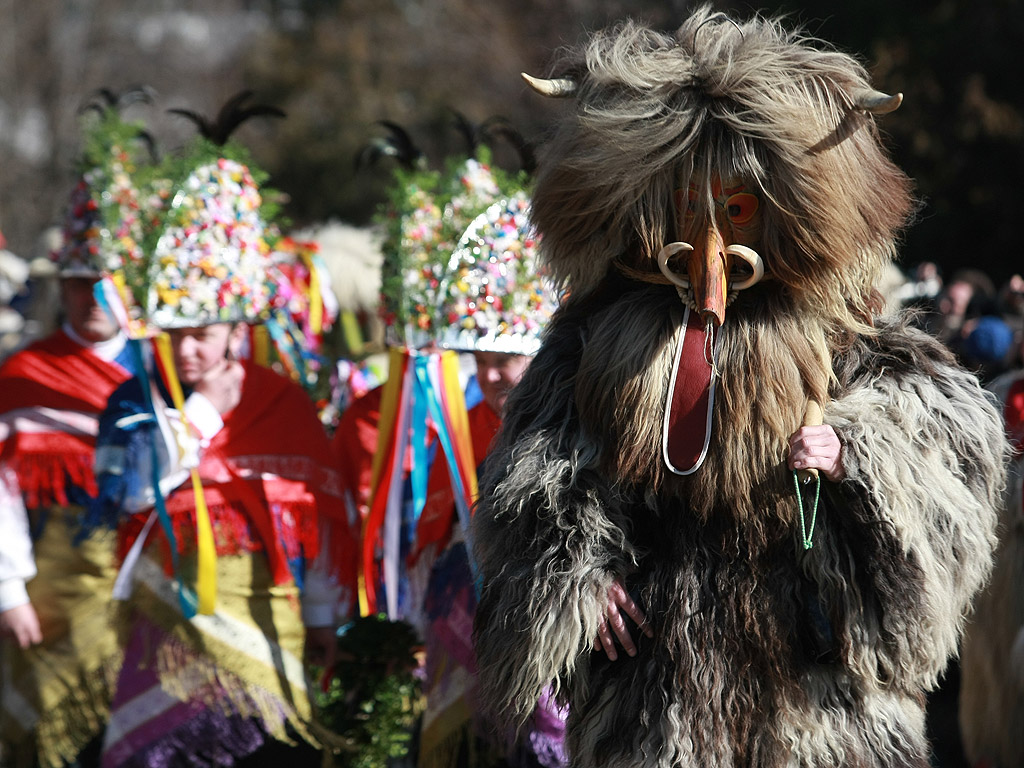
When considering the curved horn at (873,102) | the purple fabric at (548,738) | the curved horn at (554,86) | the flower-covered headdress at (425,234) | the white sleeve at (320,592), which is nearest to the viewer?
the curved horn at (873,102)

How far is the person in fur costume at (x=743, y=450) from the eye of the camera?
2.26 m

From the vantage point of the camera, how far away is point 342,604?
3.96m

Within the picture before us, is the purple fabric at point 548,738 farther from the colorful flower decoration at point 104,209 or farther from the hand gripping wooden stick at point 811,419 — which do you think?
the colorful flower decoration at point 104,209

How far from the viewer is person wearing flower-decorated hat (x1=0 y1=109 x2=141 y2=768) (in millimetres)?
3924

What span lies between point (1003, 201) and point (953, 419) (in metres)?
8.30

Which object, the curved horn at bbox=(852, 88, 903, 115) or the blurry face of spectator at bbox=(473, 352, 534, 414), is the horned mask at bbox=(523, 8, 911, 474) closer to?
the curved horn at bbox=(852, 88, 903, 115)

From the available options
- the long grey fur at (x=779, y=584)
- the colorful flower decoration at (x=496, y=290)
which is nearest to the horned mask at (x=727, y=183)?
the long grey fur at (x=779, y=584)

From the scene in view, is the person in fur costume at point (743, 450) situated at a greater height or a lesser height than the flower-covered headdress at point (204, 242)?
lesser

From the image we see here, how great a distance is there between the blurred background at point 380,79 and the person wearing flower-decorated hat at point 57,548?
434 cm

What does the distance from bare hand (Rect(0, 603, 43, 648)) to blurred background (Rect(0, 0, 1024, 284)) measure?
5004 millimetres

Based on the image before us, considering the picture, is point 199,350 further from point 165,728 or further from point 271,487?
point 165,728

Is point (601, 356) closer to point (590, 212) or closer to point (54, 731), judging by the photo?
point (590, 212)

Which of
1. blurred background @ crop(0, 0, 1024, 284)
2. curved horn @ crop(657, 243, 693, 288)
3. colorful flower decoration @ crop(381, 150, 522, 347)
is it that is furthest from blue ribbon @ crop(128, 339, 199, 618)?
blurred background @ crop(0, 0, 1024, 284)

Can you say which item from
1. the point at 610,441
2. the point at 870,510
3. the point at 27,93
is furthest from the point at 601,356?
the point at 27,93
